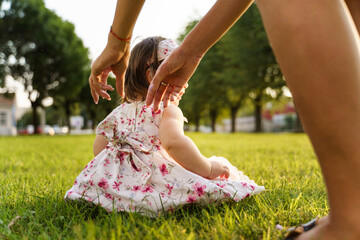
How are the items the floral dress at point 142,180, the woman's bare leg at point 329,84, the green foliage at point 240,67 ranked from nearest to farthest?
1. the woman's bare leg at point 329,84
2. the floral dress at point 142,180
3. the green foliage at point 240,67

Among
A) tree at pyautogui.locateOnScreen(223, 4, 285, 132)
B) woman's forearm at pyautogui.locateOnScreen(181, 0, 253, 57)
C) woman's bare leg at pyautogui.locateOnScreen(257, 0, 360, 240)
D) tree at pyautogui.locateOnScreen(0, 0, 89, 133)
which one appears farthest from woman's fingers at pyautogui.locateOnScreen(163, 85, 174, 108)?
tree at pyautogui.locateOnScreen(0, 0, 89, 133)

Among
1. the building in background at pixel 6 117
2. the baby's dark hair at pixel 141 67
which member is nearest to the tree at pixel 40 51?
the building in background at pixel 6 117

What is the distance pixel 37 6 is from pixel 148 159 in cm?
2529

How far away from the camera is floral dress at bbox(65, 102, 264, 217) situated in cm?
161

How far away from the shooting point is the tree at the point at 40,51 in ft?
75.7

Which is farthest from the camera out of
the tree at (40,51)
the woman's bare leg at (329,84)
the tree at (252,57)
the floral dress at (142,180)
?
the tree at (40,51)

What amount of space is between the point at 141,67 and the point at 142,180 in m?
0.69

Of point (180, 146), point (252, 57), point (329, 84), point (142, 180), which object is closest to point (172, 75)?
point (180, 146)

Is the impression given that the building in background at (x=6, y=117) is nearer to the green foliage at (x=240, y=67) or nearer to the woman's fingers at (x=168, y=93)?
the green foliage at (x=240, y=67)

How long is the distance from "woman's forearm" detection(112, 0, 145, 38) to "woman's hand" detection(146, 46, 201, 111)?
0.80ft

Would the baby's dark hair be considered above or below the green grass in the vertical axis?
above

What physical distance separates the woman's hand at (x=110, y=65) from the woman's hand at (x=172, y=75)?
0.94 feet

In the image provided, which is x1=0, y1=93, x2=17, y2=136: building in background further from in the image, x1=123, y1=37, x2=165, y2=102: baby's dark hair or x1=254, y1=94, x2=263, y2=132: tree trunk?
x1=123, y1=37, x2=165, y2=102: baby's dark hair

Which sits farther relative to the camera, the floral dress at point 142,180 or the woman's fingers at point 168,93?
the floral dress at point 142,180
